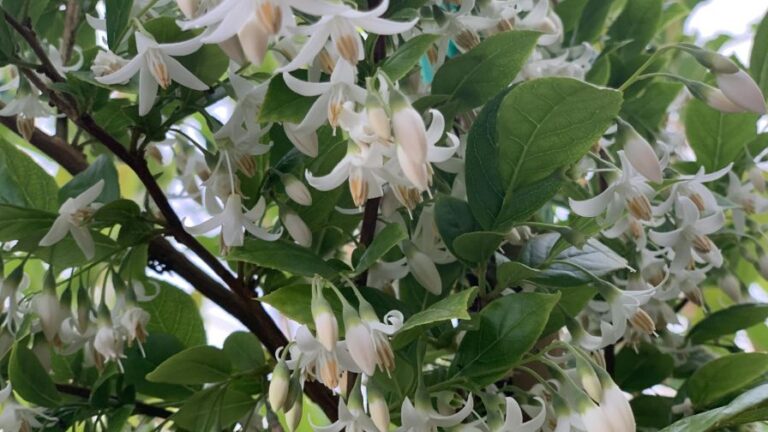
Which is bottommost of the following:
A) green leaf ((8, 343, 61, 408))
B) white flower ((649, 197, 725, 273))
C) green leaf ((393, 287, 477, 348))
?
green leaf ((8, 343, 61, 408))

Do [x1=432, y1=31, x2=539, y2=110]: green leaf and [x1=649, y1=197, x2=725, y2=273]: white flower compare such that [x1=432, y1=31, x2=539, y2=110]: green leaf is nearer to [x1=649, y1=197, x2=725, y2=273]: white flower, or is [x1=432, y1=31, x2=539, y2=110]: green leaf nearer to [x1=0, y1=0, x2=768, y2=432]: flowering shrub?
[x1=0, y1=0, x2=768, y2=432]: flowering shrub

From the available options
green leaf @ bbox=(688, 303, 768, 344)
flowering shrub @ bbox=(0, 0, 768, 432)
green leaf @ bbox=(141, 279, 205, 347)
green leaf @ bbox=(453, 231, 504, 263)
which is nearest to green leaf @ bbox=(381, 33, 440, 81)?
flowering shrub @ bbox=(0, 0, 768, 432)

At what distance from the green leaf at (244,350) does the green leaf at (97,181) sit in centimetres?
13

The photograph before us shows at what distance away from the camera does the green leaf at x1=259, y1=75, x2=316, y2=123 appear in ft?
1.61

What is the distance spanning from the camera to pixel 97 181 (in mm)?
607

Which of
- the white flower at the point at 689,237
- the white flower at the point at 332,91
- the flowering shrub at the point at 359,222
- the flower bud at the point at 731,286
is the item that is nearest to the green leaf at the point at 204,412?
the flowering shrub at the point at 359,222

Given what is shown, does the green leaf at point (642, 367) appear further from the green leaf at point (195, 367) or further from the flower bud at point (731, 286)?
the green leaf at point (195, 367)

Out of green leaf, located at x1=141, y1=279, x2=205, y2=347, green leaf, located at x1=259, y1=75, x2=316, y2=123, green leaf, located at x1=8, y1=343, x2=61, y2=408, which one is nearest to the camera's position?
green leaf, located at x1=259, y1=75, x2=316, y2=123

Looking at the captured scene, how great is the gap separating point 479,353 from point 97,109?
29cm

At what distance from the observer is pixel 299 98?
50 cm

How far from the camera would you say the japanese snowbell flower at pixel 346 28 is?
411 millimetres

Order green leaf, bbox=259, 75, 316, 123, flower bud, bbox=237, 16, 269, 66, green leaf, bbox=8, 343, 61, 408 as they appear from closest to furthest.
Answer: flower bud, bbox=237, 16, 269, 66
green leaf, bbox=259, 75, 316, 123
green leaf, bbox=8, 343, 61, 408

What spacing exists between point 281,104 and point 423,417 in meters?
0.19

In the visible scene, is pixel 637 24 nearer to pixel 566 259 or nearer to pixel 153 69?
pixel 566 259
